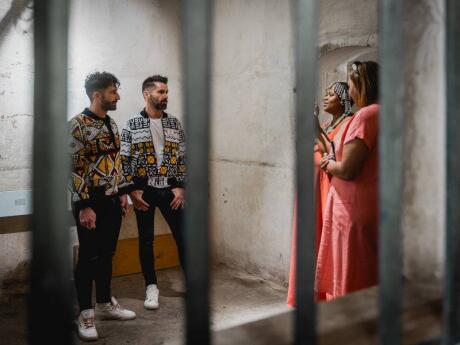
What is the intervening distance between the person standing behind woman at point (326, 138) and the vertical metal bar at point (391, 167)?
1.73m

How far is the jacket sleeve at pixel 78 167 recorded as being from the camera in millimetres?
3062

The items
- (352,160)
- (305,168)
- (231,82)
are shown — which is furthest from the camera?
(231,82)

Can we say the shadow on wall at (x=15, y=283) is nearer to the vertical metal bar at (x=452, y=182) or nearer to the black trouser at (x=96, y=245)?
the black trouser at (x=96, y=245)

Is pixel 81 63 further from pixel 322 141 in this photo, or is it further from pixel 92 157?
pixel 322 141

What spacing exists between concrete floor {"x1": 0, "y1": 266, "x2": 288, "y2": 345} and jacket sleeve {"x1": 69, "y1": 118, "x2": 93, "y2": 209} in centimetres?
95

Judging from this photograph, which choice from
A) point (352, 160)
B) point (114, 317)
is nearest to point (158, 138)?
point (114, 317)

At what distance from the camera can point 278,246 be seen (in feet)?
13.7

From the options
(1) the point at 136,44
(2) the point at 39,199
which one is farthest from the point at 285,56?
(2) the point at 39,199

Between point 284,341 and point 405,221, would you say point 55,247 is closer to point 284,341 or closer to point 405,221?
point 284,341

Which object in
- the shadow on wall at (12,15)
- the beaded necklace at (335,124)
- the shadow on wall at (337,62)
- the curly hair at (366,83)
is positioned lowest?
the beaded necklace at (335,124)

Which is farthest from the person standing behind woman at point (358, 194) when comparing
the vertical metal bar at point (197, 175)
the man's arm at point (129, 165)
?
the vertical metal bar at point (197, 175)

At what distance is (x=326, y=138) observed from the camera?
2984 millimetres

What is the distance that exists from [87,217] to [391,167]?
2461 mm

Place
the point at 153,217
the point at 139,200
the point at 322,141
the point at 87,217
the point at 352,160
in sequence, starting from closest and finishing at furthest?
the point at 352,160 < the point at 322,141 < the point at 87,217 < the point at 139,200 < the point at 153,217
